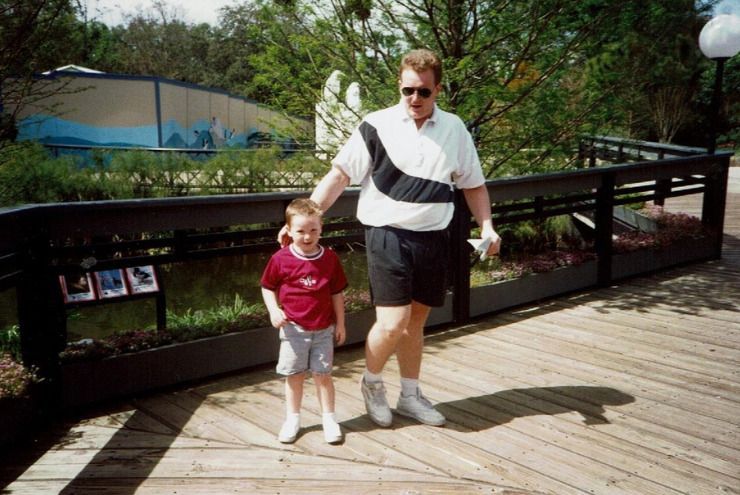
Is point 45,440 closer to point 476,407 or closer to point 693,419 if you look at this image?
point 476,407

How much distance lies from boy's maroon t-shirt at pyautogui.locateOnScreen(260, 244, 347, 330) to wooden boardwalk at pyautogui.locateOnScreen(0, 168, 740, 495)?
581 mm

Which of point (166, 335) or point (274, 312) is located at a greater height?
point (274, 312)

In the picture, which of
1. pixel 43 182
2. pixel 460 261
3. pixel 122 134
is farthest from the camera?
pixel 122 134

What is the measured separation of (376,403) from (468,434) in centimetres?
46

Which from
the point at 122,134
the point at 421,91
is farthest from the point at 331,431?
the point at 122,134

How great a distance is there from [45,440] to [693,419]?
10.2ft

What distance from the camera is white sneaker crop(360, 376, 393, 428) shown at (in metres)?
3.21

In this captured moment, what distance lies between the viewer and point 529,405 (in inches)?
138

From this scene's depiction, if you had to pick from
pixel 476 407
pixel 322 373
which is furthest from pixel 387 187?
pixel 476 407

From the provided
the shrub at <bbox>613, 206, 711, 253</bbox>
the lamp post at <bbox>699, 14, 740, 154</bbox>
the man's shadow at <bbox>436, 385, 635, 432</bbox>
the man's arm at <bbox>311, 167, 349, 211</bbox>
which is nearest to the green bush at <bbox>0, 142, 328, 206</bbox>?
the shrub at <bbox>613, 206, 711, 253</bbox>

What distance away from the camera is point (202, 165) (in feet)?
39.3

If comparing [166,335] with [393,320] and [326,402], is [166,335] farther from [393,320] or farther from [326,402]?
[393,320]

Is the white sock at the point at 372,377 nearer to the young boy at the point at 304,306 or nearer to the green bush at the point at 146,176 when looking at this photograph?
the young boy at the point at 304,306

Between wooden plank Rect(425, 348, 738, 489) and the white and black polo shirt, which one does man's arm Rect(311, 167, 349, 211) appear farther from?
wooden plank Rect(425, 348, 738, 489)
